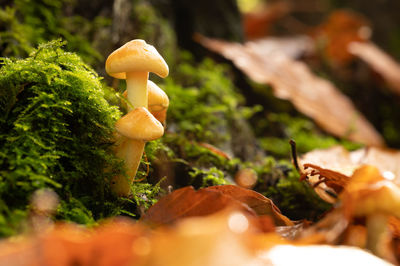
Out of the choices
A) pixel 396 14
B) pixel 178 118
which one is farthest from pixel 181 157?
pixel 396 14

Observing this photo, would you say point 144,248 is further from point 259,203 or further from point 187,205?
point 259,203

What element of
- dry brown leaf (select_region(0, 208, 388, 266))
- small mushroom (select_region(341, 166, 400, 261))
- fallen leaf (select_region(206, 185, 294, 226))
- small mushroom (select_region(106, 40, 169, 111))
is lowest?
fallen leaf (select_region(206, 185, 294, 226))

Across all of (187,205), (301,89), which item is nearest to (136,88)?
(187,205)

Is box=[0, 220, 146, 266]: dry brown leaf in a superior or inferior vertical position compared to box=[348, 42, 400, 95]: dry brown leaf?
superior

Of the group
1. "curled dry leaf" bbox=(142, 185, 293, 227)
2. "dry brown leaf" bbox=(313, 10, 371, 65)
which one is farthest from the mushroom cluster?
"dry brown leaf" bbox=(313, 10, 371, 65)

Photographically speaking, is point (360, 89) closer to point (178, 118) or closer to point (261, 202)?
point (178, 118)

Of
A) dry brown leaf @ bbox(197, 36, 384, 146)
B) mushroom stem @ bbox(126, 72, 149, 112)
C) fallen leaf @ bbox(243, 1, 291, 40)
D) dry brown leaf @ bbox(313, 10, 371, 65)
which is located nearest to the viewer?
mushroom stem @ bbox(126, 72, 149, 112)

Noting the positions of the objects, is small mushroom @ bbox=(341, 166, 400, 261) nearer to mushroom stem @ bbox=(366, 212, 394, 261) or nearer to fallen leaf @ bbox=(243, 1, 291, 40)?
mushroom stem @ bbox=(366, 212, 394, 261)
